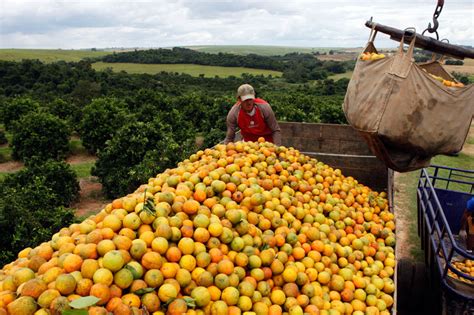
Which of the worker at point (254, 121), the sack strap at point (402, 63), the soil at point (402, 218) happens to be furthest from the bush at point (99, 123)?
the sack strap at point (402, 63)

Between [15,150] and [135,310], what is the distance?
17.4 m

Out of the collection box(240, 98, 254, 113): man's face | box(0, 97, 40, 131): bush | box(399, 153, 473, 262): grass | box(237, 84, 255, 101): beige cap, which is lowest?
box(399, 153, 473, 262): grass

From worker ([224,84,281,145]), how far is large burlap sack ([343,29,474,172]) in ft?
7.33

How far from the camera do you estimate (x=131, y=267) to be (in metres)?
2.60

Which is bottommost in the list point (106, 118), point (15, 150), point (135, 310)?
point (15, 150)

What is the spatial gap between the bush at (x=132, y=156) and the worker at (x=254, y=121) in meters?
5.73

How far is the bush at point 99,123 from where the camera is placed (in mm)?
17359

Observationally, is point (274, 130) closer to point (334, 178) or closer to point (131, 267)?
point (334, 178)

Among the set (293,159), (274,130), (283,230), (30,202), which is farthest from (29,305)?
(30,202)

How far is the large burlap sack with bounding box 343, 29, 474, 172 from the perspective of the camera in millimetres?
3975

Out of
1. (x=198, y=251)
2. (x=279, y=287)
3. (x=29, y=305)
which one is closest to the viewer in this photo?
(x=29, y=305)

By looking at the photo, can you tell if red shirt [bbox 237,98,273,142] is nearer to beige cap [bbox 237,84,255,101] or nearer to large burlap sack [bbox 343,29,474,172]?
beige cap [bbox 237,84,255,101]

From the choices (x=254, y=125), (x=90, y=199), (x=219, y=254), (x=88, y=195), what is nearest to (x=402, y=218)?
(x=254, y=125)

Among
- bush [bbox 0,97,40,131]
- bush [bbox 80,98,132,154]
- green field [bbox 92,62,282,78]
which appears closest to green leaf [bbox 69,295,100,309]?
bush [bbox 80,98,132,154]
